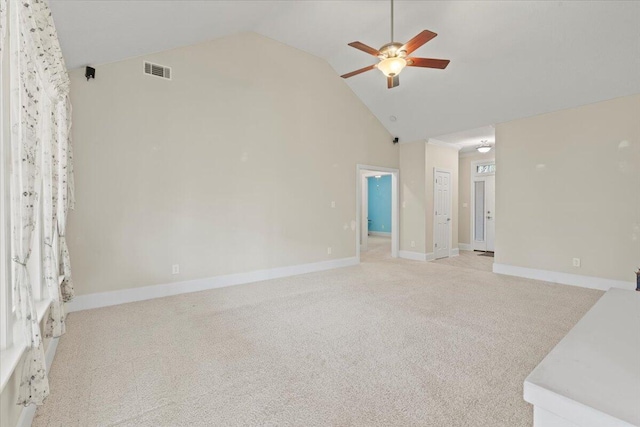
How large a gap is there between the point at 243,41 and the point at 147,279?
3.76 metres

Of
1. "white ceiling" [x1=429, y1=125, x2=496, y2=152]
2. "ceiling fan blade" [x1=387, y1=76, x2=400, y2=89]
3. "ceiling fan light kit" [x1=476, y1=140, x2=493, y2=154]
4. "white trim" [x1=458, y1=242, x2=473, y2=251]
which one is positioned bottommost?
"white trim" [x1=458, y1=242, x2=473, y2=251]

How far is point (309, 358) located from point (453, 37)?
176 inches

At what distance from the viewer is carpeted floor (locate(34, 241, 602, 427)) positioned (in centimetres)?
179

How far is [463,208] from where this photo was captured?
26.8ft

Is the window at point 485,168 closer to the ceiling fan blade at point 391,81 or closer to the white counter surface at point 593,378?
the ceiling fan blade at point 391,81

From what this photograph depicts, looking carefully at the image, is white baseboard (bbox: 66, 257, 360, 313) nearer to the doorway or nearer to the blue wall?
the doorway

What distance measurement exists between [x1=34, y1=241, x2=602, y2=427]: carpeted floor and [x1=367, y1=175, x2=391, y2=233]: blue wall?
709 cm

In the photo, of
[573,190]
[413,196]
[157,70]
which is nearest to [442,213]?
[413,196]

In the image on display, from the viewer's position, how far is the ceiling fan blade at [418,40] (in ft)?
9.54

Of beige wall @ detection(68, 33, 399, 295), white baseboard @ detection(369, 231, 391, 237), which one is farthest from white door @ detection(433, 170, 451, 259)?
white baseboard @ detection(369, 231, 391, 237)

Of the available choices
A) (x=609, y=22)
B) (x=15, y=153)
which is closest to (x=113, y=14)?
(x=15, y=153)

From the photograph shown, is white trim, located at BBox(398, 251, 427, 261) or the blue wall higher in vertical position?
the blue wall

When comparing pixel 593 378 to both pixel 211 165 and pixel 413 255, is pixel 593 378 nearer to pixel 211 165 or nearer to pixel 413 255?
pixel 211 165

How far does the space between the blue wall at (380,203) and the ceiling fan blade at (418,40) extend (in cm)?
794
